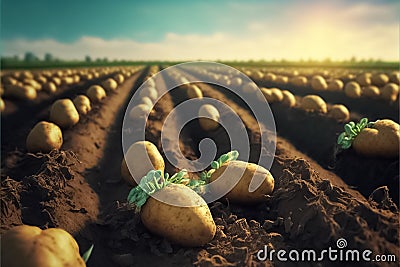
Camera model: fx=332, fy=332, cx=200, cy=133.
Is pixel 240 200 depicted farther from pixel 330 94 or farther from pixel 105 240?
pixel 330 94

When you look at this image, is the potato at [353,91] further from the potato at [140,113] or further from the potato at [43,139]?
the potato at [43,139]

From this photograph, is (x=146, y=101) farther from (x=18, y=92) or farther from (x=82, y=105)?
(x=18, y=92)

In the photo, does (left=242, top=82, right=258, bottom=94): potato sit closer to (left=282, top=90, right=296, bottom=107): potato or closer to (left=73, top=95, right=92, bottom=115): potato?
(left=282, top=90, right=296, bottom=107): potato

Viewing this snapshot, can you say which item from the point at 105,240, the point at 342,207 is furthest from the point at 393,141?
the point at 105,240

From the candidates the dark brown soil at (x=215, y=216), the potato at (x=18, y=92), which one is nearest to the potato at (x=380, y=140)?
the dark brown soil at (x=215, y=216)

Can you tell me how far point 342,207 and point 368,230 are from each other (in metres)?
0.59

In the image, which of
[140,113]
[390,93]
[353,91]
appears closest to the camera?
[140,113]

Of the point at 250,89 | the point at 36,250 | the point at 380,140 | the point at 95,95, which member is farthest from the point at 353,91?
the point at 36,250

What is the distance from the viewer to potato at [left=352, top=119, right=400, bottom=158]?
7.80 meters

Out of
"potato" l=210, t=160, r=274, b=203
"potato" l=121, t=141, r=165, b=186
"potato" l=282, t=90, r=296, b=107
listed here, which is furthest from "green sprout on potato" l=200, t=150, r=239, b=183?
"potato" l=282, t=90, r=296, b=107

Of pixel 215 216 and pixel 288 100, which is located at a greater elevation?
pixel 288 100

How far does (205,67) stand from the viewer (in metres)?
41.8

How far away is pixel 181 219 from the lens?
4.65 metres

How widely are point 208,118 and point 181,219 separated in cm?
714
